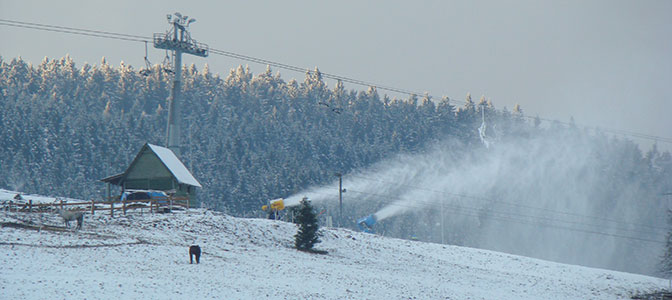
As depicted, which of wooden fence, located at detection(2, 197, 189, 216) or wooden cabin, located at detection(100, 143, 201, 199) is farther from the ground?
wooden cabin, located at detection(100, 143, 201, 199)

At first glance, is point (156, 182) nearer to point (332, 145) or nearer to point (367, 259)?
point (367, 259)

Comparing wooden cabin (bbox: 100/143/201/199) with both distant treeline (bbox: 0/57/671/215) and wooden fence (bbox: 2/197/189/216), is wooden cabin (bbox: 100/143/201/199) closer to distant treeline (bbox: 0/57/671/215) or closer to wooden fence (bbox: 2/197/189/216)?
wooden fence (bbox: 2/197/189/216)

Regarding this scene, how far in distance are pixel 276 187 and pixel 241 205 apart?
24.8ft

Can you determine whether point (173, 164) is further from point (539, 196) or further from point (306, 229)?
point (539, 196)

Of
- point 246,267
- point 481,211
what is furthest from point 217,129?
point 246,267

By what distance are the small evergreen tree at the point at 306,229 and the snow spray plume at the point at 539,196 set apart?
97644 mm

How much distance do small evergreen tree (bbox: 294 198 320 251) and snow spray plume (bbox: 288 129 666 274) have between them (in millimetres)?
97644

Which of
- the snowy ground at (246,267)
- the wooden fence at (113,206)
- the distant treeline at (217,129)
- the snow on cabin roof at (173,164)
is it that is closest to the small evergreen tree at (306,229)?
the snowy ground at (246,267)

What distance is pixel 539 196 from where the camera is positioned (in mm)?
185750

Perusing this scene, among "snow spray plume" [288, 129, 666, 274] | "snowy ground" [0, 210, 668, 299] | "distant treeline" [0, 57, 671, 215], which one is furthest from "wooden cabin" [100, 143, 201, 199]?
"snow spray plume" [288, 129, 666, 274]

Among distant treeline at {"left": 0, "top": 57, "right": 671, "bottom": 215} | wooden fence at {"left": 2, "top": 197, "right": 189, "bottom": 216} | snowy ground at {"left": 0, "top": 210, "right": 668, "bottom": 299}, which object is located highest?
distant treeline at {"left": 0, "top": 57, "right": 671, "bottom": 215}

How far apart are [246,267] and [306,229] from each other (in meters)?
13.3

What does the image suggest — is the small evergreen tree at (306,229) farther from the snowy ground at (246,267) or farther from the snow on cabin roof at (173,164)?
the snow on cabin roof at (173,164)

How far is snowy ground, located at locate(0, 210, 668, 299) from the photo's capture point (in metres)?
33.8
